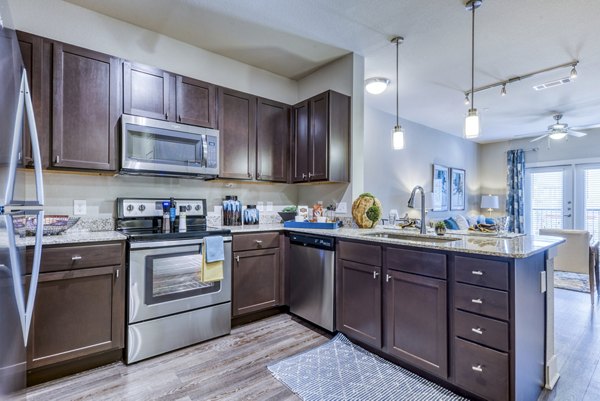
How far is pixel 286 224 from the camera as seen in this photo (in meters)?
3.08

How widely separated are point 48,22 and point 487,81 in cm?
459

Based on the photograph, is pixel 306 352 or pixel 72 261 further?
pixel 306 352

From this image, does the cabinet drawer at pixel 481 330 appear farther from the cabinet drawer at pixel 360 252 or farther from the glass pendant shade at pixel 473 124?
the glass pendant shade at pixel 473 124

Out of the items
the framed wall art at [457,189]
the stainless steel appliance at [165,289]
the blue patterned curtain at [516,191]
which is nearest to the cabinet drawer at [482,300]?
the stainless steel appliance at [165,289]

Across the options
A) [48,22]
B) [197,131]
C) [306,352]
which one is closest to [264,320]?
[306,352]

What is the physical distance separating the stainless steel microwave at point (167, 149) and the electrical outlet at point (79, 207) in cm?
42

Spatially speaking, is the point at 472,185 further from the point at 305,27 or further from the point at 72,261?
the point at 72,261

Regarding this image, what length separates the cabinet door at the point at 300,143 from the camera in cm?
334

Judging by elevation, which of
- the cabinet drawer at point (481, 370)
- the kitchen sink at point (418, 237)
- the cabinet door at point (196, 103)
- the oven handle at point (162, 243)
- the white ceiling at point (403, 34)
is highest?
the white ceiling at point (403, 34)

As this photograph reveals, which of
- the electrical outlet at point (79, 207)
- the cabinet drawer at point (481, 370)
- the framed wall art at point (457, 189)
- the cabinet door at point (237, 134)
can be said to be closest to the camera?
the cabinet drawer at point (481, 370)

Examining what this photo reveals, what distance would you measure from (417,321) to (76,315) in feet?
7.33

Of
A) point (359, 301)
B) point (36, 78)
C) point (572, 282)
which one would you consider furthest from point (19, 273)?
point (572, 282)

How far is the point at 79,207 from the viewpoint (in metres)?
2.47

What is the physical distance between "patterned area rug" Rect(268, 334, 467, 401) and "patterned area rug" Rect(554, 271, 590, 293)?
11.8 feet
